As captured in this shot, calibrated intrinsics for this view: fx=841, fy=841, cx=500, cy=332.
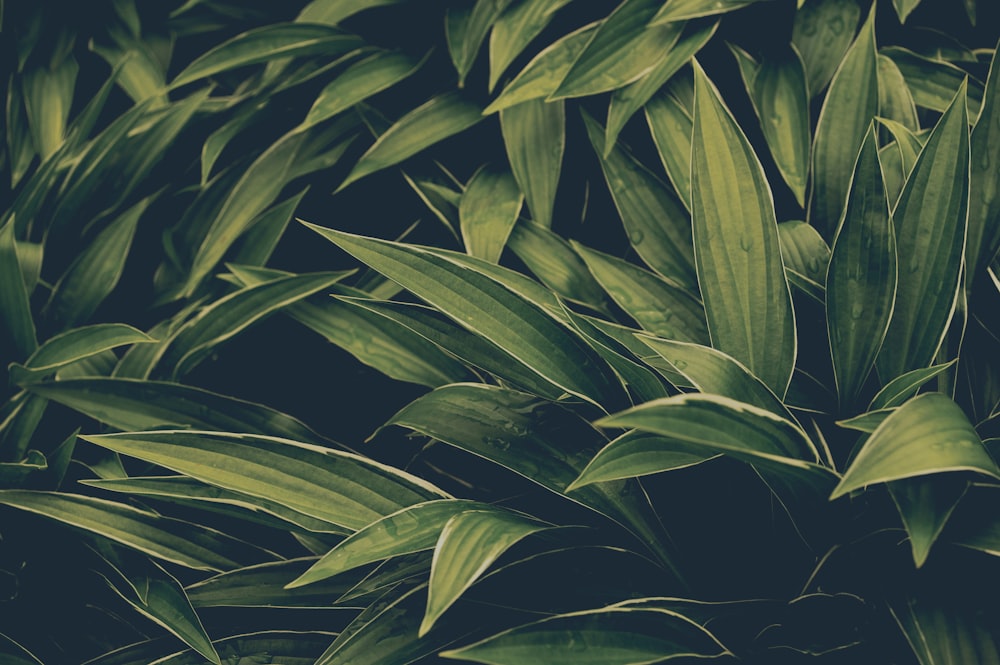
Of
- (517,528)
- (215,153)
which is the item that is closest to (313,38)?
(215,153)

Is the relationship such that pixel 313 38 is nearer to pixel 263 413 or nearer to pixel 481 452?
pixel 263 413

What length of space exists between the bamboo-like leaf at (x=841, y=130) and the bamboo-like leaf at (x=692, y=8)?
0.14 meters

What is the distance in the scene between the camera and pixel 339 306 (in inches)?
37.7

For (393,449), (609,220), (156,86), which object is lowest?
(393,449)

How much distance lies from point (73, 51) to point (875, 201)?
1.29 m

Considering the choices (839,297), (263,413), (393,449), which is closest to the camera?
(839,297)

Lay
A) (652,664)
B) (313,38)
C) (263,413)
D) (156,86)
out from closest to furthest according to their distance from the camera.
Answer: (652,664), (263,413), (313,38), (156,86)

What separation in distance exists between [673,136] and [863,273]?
312 mm

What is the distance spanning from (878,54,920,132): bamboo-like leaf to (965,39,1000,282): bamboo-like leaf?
17 cm

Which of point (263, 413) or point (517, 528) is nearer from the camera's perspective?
point (517, 528)

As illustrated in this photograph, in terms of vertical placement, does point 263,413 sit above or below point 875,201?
below

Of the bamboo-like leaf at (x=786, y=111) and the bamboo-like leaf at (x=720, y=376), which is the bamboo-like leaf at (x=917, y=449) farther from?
the bamboo-like leaf at (x=786, y=111)

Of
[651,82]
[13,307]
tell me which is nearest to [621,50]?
[651,82]

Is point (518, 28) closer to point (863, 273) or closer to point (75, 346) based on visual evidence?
point (863, 273)
